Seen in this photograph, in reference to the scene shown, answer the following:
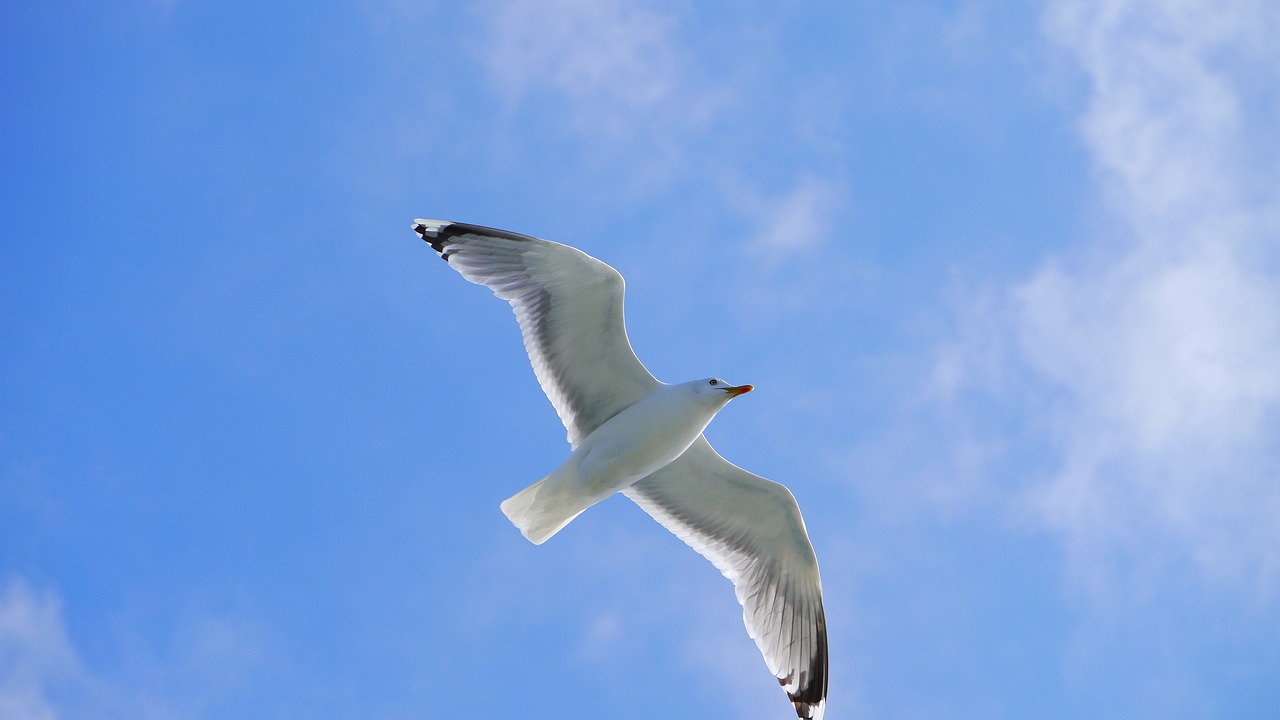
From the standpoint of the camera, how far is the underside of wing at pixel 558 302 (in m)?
8.00

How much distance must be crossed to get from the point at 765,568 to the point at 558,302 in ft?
9.38

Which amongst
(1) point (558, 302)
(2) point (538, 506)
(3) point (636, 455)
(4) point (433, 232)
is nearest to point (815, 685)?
(3) point (636, 455)

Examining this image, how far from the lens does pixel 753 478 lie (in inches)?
340

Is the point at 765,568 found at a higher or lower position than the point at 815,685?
higher

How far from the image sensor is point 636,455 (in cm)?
790

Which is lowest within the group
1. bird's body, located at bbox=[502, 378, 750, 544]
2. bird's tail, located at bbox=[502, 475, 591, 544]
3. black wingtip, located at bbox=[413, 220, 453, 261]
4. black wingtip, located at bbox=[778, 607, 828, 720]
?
black wingtip, located at bbox=[778, 607, 828, 720]

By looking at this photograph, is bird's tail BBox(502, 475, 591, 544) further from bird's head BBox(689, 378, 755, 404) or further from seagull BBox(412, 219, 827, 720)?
bird's head BBox(689, 378, 755, 404)

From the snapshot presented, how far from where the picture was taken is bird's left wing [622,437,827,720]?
29.0ft

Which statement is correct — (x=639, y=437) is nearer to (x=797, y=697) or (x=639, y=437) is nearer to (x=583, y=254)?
(x=583, y=254)

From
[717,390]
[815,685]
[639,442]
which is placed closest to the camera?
[639,442]

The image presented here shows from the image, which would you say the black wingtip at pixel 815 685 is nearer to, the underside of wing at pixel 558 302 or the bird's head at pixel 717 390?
the bird's head at pixel 717 390

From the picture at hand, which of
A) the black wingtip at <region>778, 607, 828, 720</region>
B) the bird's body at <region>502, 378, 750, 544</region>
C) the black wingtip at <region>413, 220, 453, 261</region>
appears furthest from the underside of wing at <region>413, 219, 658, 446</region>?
the black wingtip at <region>778, 607, 828, 720</region>

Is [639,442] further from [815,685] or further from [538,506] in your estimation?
[815,685]

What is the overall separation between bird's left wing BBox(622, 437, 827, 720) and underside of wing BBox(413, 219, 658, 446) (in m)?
1.02
